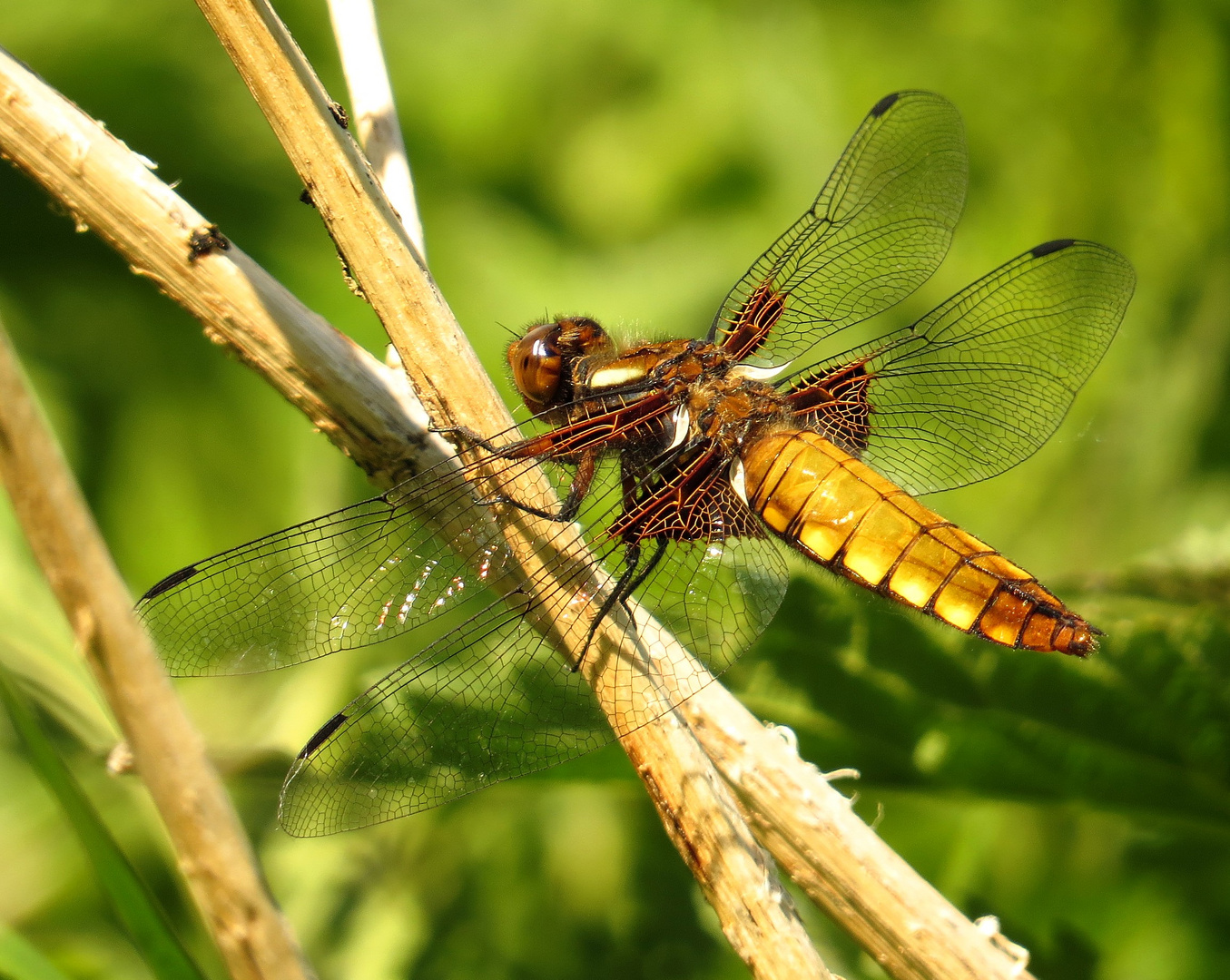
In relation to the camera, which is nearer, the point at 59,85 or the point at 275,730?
the point at 275,730

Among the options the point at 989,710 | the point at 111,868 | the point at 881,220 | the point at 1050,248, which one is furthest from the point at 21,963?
the point at 1050,248

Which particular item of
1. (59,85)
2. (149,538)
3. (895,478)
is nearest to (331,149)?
(895,478)

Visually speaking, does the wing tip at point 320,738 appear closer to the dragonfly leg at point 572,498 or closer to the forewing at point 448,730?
the forewing at point 448,730

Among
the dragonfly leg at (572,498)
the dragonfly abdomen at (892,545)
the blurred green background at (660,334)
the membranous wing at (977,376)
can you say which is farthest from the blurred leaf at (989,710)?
the dragonfly leg at (572,498)

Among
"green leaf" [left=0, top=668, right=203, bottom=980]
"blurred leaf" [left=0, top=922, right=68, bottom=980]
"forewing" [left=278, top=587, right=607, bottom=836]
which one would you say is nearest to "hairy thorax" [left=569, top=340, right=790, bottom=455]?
"forewing" [left=278, top=587, right=607, bottom=836]

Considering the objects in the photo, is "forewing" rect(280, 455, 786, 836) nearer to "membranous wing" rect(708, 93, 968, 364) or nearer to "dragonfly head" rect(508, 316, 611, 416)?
"dragonfly head" rect(508, 316, 611, 416)

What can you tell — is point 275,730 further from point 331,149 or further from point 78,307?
point 331,149

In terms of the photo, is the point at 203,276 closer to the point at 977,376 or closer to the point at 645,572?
the point at 645,572
